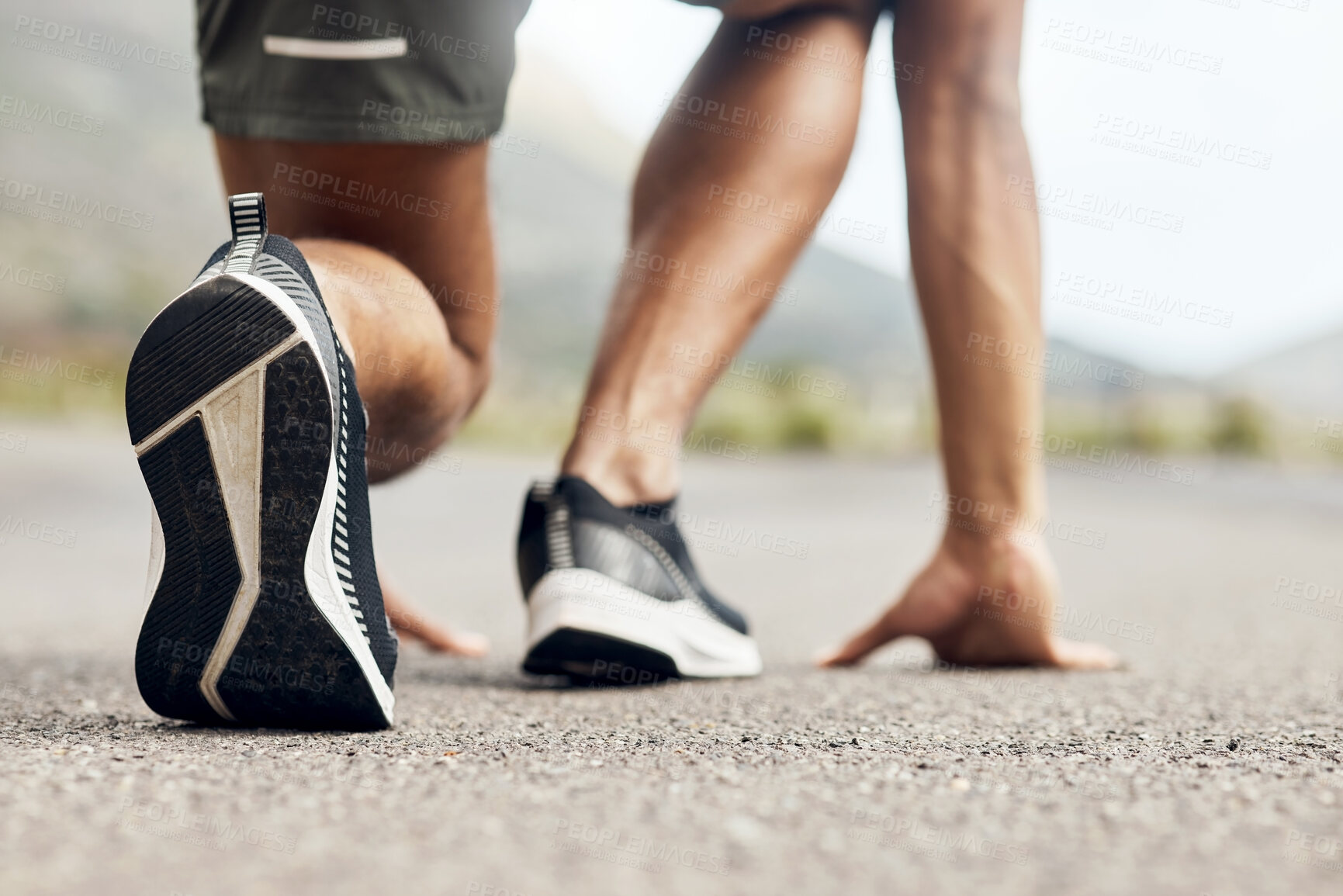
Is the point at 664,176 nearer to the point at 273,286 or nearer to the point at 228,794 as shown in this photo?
the point at 273,286

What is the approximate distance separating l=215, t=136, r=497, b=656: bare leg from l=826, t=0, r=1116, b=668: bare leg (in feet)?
2.01

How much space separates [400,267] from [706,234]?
1.25 ft

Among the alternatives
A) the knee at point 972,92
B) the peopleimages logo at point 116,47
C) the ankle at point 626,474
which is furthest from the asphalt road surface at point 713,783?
the peopleimages logo at point 116,47

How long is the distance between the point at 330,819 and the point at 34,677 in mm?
820

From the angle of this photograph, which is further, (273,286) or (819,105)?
(819,105)

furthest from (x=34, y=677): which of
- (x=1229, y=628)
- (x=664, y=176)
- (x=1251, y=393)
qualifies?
(x=1251, y=393)

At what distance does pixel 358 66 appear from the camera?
1.05 metres

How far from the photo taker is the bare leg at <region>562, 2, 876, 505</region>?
1215 millimetres

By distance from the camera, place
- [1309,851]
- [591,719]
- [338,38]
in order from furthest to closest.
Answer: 1. [338,38]
2. [591,719]
3. [1309,851]

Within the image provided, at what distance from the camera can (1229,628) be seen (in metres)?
2.01

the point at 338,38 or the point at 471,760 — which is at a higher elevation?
the point at 338,38

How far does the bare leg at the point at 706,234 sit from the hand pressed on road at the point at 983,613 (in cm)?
40

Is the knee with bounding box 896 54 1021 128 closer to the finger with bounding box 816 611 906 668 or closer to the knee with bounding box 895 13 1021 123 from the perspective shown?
the knee with bounding box 895 13 1021 123

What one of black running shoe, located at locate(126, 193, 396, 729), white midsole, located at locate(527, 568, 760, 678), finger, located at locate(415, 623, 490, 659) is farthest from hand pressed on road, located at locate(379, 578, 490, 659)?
black running shoe, located at locate(126, 193, 396, 729)
